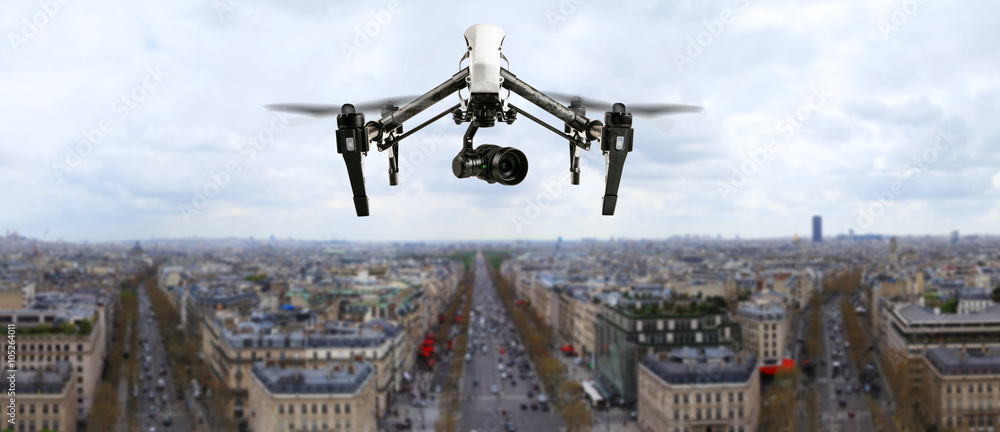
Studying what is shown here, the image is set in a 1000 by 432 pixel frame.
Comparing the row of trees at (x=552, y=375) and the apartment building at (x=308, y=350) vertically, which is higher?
the apartment building at (x=308, y=350)

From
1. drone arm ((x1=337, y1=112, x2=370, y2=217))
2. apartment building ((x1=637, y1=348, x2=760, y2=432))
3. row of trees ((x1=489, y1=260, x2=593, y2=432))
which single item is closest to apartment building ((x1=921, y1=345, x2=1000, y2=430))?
apartment building ((x1=637, y1=348, x2=760, y2=432))

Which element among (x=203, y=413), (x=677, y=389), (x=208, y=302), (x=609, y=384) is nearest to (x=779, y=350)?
(x=609, y=384)

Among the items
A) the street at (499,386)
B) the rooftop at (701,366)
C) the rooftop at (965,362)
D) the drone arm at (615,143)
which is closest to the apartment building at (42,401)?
the street at (499,386)

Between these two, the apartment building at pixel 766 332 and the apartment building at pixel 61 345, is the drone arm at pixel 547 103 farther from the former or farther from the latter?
the apartment building at pixel 766 332

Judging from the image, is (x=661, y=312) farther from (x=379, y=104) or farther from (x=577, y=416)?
(x=379, y=104)

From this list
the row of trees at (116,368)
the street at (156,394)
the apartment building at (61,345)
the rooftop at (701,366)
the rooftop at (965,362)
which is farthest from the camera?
the apartment building at (61,345)

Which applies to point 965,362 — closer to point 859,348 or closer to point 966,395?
point 966,395
